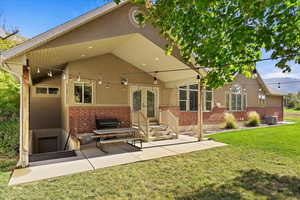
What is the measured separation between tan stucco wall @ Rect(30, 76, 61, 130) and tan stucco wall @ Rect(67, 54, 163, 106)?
121 inches

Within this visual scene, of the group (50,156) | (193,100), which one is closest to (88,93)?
(50,156)

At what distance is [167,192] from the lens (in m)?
3.61

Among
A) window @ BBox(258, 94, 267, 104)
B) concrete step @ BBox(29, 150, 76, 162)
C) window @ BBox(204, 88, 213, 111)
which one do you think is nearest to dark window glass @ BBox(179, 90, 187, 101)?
window @ BBox(204, 88, 213, 111)

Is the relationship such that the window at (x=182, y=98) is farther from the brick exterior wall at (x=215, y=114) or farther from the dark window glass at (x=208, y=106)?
the dark window glass at (x=208, y=106)

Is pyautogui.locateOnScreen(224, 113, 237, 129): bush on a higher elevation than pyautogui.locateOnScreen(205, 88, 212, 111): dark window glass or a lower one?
lower

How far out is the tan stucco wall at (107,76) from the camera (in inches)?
330

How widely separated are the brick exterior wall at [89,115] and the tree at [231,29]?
549 centimetres

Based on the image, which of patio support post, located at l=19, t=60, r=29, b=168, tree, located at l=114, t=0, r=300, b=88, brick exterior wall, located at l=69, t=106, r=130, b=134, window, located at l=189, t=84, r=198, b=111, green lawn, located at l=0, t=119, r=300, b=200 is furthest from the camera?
window, located at l=189, t=84, r=198, b=111

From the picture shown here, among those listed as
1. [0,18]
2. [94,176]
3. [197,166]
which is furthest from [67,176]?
[0,18]

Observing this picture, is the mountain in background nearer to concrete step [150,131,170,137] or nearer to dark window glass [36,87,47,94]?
concrete step [150,131,170,137]

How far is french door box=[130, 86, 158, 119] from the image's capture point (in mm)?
9938

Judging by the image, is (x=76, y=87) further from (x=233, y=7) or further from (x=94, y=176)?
(x=233, y=7)

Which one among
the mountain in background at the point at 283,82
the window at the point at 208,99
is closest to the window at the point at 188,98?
the window at the point at 208,99

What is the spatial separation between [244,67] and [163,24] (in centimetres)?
235
